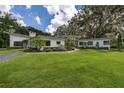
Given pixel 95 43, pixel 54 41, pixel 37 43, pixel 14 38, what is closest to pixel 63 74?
pixel 14 38

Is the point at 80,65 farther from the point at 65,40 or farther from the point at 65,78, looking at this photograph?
the point at 65,40

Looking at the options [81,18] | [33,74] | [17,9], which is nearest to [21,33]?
[17,9]

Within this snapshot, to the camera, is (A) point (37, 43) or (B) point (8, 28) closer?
(B) point (8, 28)

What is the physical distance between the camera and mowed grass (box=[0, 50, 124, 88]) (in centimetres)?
868

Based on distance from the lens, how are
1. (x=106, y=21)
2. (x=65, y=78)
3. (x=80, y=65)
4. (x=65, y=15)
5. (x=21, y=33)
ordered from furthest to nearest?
(x=106, y=21)
(x=21, y=33)
(x=65, y=15)
(x=80, y=65)
(x=65, y=78)

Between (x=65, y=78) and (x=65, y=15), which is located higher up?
(x=65, y=15)

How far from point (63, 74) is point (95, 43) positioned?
1326 cm

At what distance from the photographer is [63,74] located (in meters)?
9.70

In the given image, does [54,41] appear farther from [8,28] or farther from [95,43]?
[95,43]

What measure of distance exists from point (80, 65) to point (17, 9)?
615 cm

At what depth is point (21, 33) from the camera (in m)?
18.3

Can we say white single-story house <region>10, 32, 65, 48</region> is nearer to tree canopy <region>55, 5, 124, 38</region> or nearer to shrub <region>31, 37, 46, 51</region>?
shrub <region>31, 37, 46, 51</region>
